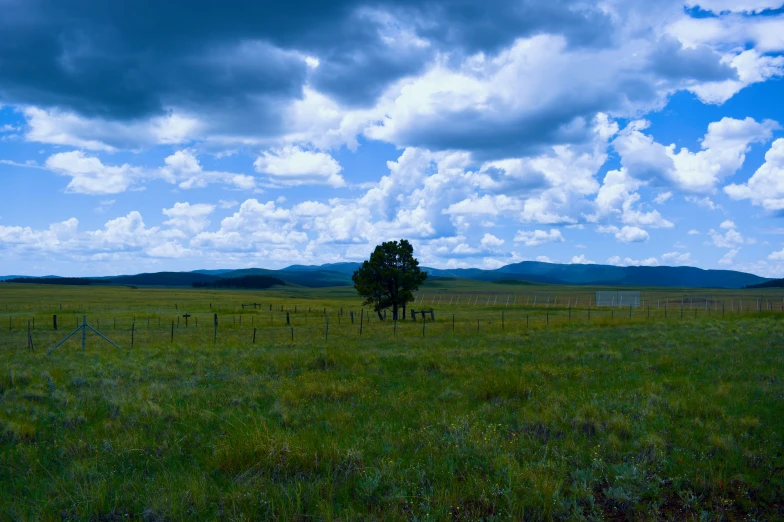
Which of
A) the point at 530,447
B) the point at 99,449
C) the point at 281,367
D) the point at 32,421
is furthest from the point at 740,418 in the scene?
the point at 32,421

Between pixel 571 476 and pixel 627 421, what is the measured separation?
303 centimetres

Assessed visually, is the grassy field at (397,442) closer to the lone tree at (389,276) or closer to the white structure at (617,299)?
the lone tree at (389,276)

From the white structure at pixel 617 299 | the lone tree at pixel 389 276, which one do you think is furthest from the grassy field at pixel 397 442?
the white structure at pixel 617 299

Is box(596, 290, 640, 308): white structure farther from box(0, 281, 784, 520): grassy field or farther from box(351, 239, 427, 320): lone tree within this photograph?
box(0, 281, 784, 520): grassy field

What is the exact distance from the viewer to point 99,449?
9039mm

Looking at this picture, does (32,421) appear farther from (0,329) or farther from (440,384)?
(0,329)

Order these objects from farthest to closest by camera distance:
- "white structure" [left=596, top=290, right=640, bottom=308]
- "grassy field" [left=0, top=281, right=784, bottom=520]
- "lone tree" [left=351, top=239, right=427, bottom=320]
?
"white structure" [left=596, top=290, right=640, bottom=308] → "lone tree" [left=351, top=239, right=427, bottom=320] → "grassy field" [left=0, top=281, right=784, bottom=520]

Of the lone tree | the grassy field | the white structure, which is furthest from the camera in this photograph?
the white structure

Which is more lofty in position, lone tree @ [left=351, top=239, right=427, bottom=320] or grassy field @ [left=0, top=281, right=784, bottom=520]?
lone tree @ [left=351, top=239, right=427, bottom=320]

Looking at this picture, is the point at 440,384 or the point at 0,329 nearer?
the point at 440,384

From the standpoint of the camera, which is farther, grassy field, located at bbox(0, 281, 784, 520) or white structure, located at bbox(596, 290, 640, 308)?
white structure, located at bbox(596, 290, 640, 308)

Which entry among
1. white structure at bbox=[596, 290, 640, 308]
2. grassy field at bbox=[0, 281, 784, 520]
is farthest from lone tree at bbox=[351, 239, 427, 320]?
white structure at bbox=[596, 290, 640, 308]

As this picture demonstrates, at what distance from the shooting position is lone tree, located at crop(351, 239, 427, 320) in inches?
2120

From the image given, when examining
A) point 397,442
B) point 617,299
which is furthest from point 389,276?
point 617,299
